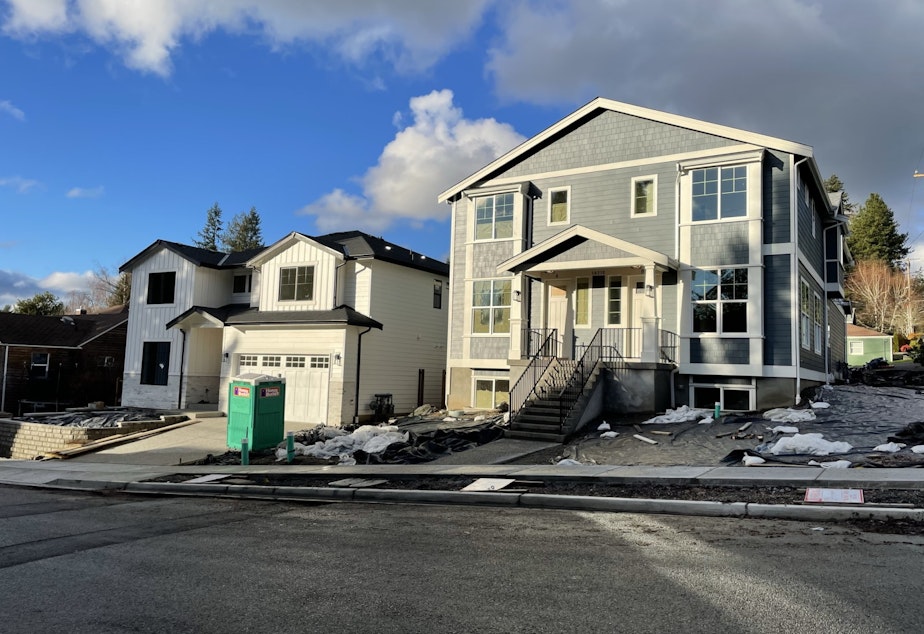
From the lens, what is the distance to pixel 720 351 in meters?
18.1

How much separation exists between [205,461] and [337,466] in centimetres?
427

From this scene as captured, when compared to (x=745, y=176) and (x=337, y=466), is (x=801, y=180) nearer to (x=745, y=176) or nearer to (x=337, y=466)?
(x=745, y=176)

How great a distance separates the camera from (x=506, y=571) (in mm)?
5734

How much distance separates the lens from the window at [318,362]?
921 inches

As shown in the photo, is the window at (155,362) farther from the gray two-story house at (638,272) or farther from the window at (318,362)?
the gray two-story house at (638,272)

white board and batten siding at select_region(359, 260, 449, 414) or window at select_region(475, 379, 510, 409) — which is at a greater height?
white board and batten siding at select_region(359, 260, 449, 414)

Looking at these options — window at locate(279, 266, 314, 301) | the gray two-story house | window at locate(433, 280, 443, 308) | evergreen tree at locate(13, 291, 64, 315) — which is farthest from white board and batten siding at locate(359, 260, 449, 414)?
evergreen tree at locate(13, 291, 64, 315)

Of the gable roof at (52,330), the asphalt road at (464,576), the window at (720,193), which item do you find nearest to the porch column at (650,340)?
the window at (720,193)

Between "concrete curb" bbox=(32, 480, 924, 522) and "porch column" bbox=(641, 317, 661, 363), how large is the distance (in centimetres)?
920

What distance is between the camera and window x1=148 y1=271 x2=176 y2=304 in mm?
28391

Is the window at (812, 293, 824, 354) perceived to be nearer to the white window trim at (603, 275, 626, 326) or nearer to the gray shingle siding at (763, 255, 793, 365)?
the gray shingle siding at (763, 255, 793, 365)

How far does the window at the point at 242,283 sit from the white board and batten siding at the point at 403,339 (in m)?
7.20

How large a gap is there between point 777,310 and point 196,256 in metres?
22.3

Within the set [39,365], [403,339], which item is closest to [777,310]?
[403,339]
